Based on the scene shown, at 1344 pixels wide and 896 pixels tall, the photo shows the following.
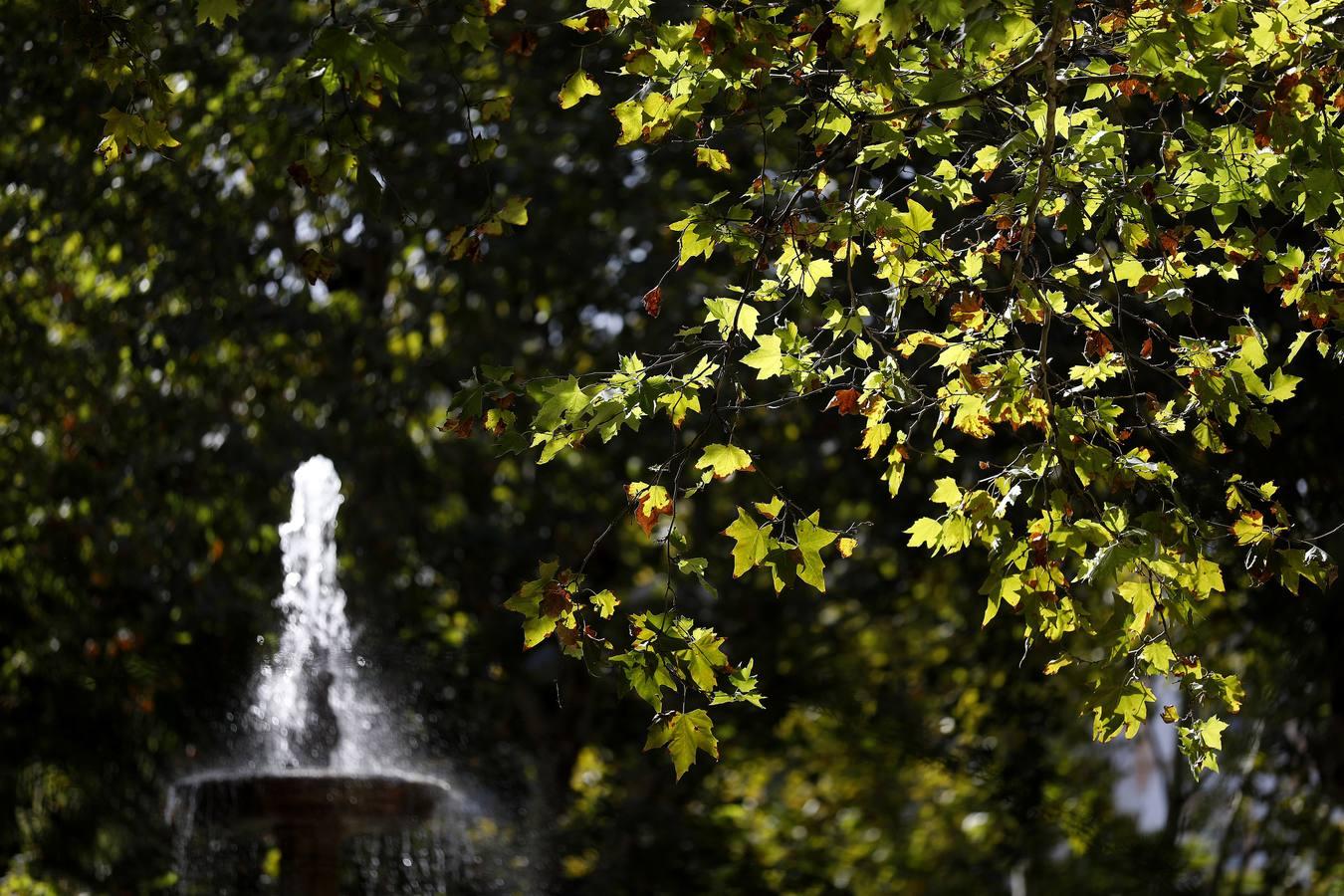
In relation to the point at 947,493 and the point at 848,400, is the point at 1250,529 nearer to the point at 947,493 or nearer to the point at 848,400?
the point at 947,493

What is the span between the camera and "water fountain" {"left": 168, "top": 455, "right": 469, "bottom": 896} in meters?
6.25

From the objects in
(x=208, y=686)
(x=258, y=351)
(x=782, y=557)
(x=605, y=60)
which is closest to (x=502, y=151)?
(x=605, y=60)

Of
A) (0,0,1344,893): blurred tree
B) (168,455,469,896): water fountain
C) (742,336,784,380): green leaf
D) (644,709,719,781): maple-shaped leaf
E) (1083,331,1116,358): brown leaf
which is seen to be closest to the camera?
(644,709,719,781): maple-shaped leaf

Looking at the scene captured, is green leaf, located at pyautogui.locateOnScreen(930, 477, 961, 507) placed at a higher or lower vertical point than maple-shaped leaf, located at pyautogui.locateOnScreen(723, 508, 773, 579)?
lower

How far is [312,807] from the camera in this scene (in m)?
6.02

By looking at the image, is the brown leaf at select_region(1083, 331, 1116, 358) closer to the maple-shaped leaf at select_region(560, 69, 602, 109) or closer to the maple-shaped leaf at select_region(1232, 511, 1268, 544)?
the maple-shaped leaf at select_region(1232, 511, 1268, 544)

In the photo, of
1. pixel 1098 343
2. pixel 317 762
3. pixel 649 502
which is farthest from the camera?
pixel 317 762

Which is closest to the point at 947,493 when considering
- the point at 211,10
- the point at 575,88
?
the point at 575,88

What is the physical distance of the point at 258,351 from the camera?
345 inches

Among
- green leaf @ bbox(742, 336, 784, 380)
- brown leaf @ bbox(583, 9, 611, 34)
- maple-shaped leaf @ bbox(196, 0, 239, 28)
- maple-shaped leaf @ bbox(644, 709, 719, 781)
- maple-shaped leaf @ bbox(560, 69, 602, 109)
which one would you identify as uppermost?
maple-shaped leaf @ bbox(196, 0, 239, 28)

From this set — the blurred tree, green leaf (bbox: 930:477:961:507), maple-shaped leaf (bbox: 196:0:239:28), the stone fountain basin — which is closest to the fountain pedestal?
the stone fountain basin

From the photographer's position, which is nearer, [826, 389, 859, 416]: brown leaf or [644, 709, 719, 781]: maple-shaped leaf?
[644, 709, 719, 781]: maple-shaped leaf

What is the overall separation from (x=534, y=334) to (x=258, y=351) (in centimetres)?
150

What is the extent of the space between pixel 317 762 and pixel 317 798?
3.95 ft
